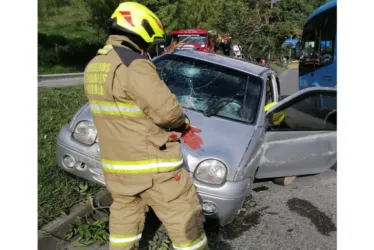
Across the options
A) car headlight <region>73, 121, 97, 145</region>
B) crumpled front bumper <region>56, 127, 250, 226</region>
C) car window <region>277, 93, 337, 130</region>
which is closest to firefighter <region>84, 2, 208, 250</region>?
crumpled front bumper <region>56, 127, 250, 226</region>

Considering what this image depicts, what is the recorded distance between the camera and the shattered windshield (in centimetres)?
378

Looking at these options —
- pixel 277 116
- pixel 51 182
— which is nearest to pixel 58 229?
pixel 51 182

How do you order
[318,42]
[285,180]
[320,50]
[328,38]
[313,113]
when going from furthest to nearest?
[318,42], [320,50], [328,38], [285,180], [313,113]

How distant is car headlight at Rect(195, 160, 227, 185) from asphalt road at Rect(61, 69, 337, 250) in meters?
0.56

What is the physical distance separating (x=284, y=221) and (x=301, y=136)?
0.87 metres

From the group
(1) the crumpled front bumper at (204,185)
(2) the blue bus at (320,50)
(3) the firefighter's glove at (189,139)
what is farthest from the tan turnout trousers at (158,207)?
(2) the blue bus at (320,50)

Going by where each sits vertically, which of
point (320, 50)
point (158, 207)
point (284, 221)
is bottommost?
point (284, 221)

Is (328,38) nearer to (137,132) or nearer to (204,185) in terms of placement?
(204,185)

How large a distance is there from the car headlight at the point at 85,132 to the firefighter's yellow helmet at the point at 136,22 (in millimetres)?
1421

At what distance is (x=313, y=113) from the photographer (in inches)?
173

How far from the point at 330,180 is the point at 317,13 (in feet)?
19.4

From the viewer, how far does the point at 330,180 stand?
193 inches

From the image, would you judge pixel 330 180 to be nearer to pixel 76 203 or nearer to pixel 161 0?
pixel 76 203

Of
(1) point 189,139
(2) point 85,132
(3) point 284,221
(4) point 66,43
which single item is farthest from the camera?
(4) point 66,43
